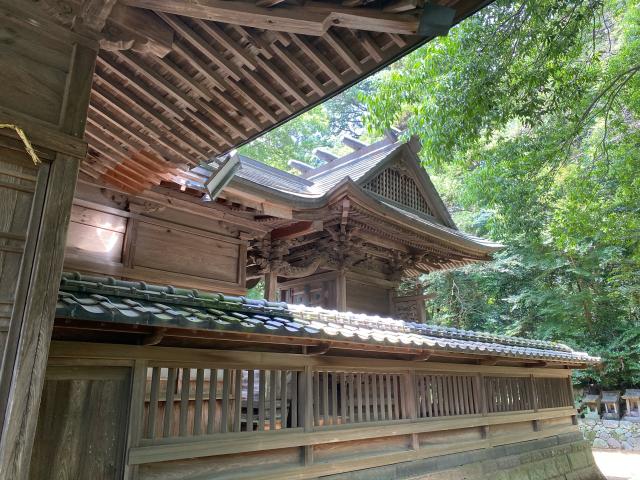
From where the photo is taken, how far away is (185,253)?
6.86 meters

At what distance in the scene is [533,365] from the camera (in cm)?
1036

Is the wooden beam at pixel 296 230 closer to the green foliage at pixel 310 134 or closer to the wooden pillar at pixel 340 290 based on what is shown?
the wooden pillar at pixel 340 290

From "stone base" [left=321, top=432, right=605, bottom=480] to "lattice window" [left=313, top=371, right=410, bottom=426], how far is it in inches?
26.5

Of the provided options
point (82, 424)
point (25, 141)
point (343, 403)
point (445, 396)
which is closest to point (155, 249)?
point (82, 424)

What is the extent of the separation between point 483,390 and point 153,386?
6.57 metres

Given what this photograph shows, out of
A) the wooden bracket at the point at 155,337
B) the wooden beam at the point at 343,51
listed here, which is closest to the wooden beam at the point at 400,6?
the wooden beam at the point at 343,51

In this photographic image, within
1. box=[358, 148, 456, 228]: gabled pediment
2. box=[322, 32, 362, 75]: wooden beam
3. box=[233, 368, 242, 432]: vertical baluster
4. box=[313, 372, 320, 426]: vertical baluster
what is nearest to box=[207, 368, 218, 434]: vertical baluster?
box=[233, 368, 242, 432]: vertical baluster

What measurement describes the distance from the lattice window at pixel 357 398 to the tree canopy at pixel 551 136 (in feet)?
13.6

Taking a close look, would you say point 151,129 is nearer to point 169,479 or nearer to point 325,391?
point 169,479

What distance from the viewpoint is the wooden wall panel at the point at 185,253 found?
6.48 metres

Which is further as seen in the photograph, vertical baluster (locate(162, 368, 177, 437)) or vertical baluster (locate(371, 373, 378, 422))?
vertical baluster (locate(371, 373, 378, 422))

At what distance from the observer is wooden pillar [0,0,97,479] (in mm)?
2434

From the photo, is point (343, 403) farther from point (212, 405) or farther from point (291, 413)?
point (212, 405)

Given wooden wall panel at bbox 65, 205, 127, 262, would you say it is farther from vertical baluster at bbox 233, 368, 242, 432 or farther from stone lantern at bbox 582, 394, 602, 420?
stone lantern at bbox 582, 394, 602, 420
